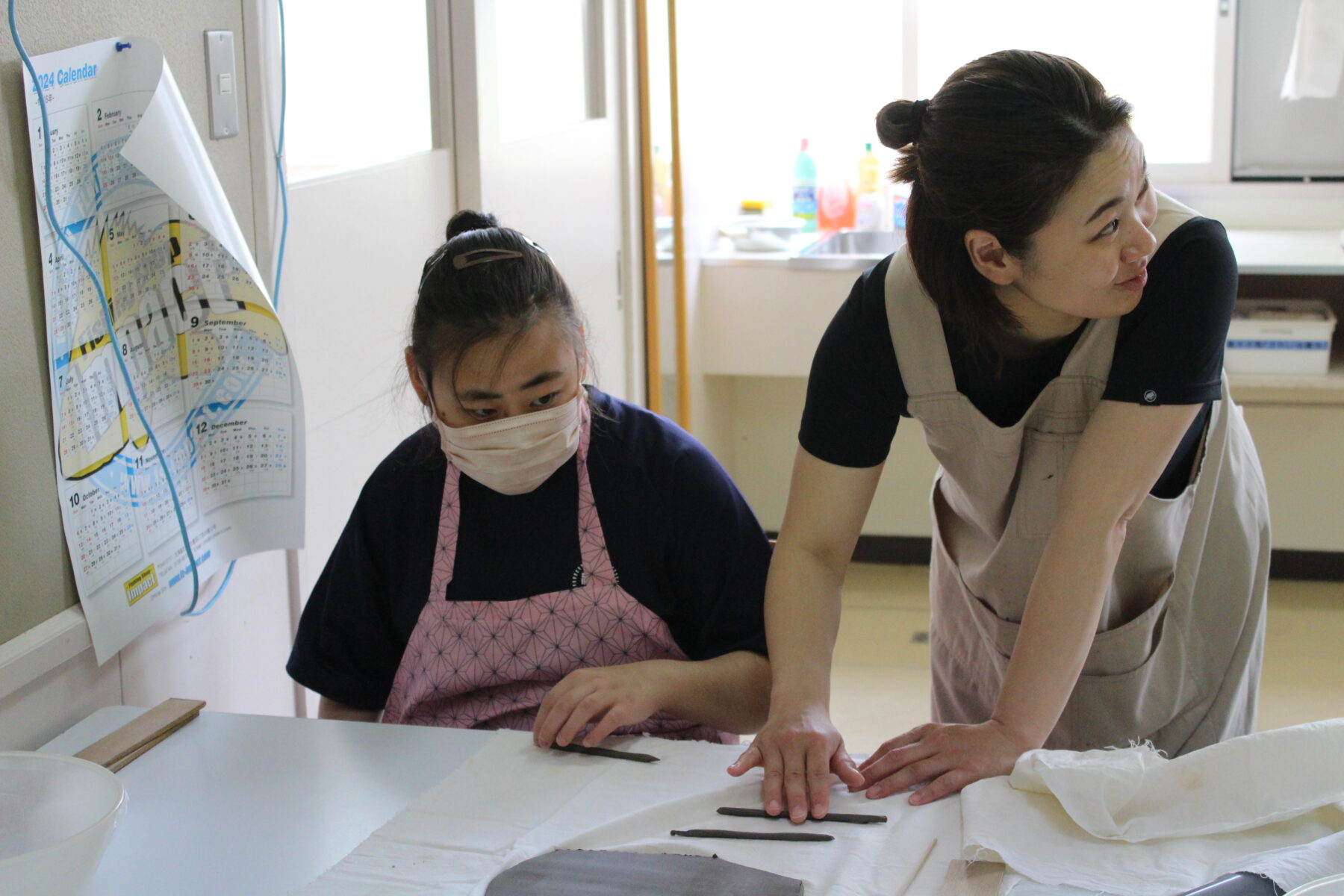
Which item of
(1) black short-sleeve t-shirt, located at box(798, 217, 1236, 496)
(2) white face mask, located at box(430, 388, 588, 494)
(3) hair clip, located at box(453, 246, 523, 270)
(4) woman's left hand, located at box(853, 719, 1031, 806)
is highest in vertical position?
(3) hair clip, located at box(453, 246, 523, 270)

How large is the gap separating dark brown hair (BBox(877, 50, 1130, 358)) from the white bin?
2224 millimetres

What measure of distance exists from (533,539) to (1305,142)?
10.1 feet

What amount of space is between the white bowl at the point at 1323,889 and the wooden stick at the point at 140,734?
95 centimetres

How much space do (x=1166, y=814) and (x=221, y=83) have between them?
48.7 inches

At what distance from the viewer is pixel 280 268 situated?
1.60m

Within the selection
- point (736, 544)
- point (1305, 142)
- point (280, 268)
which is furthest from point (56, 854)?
point (1305, 142)

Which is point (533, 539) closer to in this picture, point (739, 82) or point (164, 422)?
point (164, 422)

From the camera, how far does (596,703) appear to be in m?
1.18

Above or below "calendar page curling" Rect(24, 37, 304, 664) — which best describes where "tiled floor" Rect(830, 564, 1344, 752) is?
below

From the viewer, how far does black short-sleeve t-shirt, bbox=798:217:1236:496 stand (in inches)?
44.9

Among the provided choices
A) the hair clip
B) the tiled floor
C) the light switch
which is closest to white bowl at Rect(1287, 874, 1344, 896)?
the hair clip

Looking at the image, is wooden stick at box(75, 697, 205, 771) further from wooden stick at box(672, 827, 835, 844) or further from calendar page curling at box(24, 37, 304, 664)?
wooden stick at box(672, 827, 835, 844)

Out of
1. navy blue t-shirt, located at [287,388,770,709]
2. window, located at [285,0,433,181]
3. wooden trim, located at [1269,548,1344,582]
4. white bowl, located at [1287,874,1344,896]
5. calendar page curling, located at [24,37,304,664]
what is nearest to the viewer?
white bowl, located at [1287,874,1344,896]

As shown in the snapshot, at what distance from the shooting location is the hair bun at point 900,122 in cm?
118
